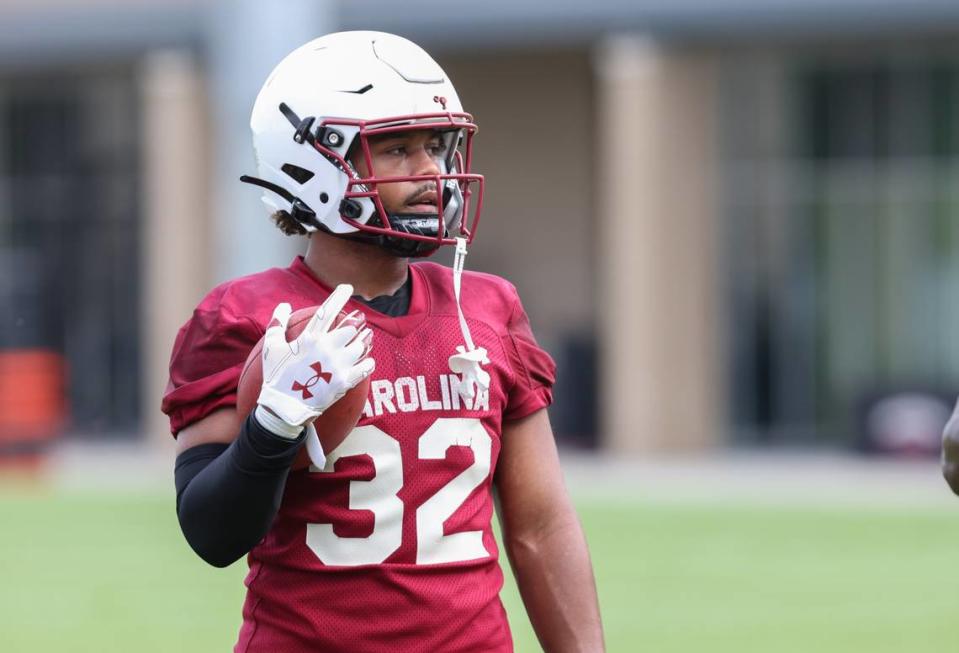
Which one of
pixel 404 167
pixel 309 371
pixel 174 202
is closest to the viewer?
pixel 309 371

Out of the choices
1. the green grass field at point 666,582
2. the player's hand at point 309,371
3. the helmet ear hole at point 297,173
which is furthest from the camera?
the green grass field at point 666,582

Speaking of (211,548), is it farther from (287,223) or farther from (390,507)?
(287,223)

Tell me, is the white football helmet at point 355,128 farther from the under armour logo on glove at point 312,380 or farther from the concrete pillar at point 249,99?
the concrete pillar at point 249,99

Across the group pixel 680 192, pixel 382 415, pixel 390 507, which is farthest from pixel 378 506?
pixel 680 192

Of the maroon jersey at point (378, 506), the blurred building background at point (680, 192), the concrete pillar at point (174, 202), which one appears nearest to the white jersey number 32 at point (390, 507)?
the maroon jersey at point (378, 506)

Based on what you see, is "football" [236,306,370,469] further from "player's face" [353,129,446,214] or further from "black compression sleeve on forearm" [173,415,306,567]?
"player's face" [353,129,446,214]

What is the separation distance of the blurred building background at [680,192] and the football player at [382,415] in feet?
51.1

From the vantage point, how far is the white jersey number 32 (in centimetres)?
342

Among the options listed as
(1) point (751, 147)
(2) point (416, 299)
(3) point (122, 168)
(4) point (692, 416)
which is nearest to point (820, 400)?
(4) point (692, 416)

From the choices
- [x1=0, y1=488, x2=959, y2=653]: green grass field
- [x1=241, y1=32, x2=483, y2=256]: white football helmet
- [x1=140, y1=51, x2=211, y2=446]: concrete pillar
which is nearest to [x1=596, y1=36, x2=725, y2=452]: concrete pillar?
[x1=140, y1=51, x2=211, y2=446]: concrete pillar

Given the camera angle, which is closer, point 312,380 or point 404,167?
point 312,380

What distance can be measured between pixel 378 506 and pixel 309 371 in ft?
1.27

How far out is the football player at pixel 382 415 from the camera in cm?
340

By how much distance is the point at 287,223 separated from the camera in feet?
12.4
